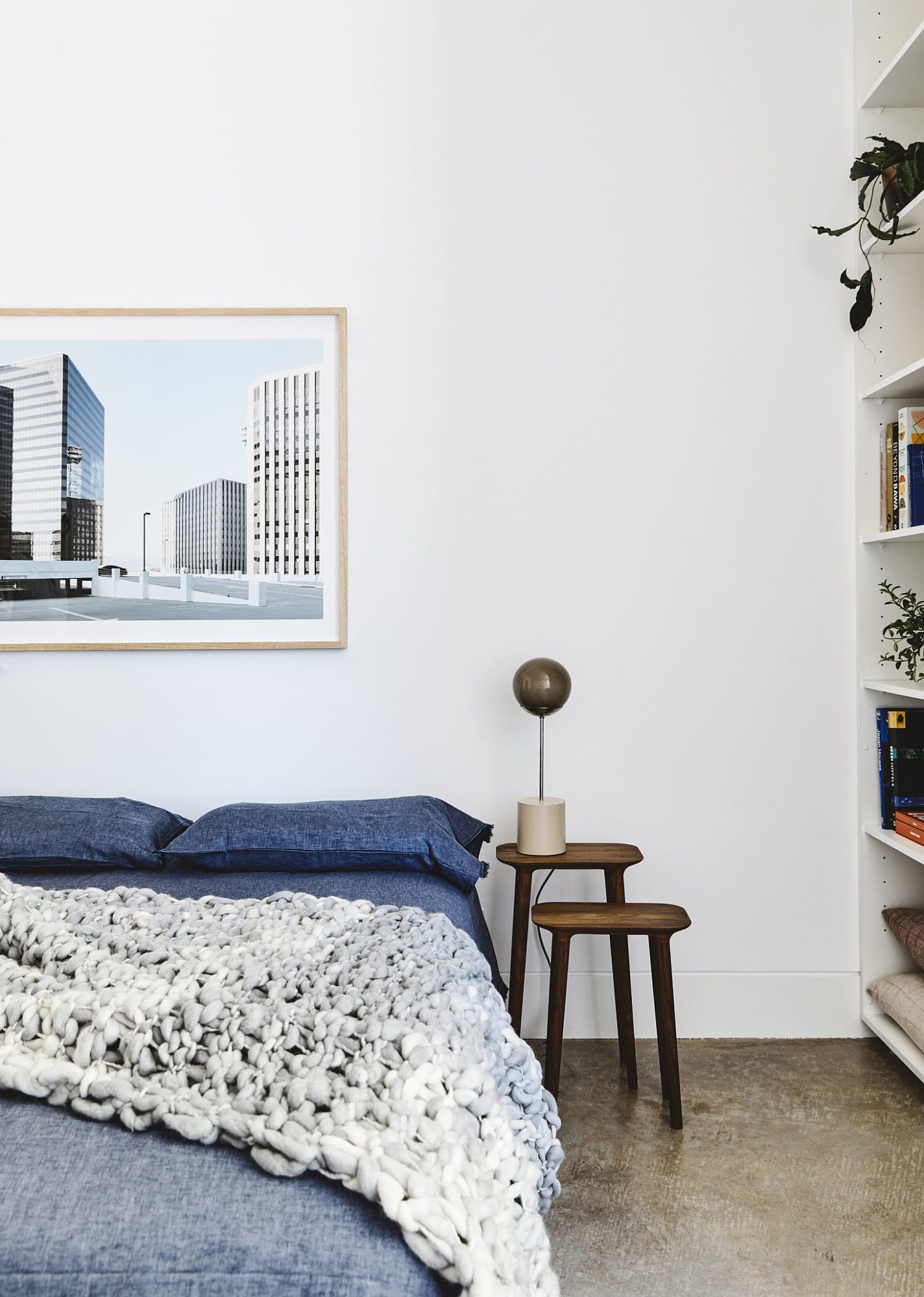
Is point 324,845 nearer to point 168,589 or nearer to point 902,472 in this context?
point 168,589

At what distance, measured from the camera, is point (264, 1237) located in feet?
2.83

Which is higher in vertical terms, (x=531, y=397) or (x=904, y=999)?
(x=531, y=397)

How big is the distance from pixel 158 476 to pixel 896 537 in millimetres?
1892

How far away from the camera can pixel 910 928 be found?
7.73 ft

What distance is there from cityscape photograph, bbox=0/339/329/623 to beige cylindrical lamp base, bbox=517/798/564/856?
78 cm

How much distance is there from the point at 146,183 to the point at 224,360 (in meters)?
0.52

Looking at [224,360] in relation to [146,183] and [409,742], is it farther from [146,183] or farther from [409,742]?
[409,742]

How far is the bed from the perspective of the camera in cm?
83

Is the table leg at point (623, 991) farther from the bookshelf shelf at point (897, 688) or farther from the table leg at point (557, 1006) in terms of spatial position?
the bookshelf shelf at point (897, 688)

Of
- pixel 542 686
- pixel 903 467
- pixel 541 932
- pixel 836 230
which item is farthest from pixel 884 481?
pixel 541 932

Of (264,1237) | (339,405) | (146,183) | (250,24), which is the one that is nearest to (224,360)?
(339,405)

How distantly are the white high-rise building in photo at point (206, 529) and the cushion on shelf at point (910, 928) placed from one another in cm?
194

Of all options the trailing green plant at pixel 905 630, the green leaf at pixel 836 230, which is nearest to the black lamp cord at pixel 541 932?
the trailing green plant at pixel 905 630

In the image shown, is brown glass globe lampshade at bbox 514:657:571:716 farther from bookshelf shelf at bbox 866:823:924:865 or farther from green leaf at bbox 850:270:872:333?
green leaf at bbox 850:270:872:333
